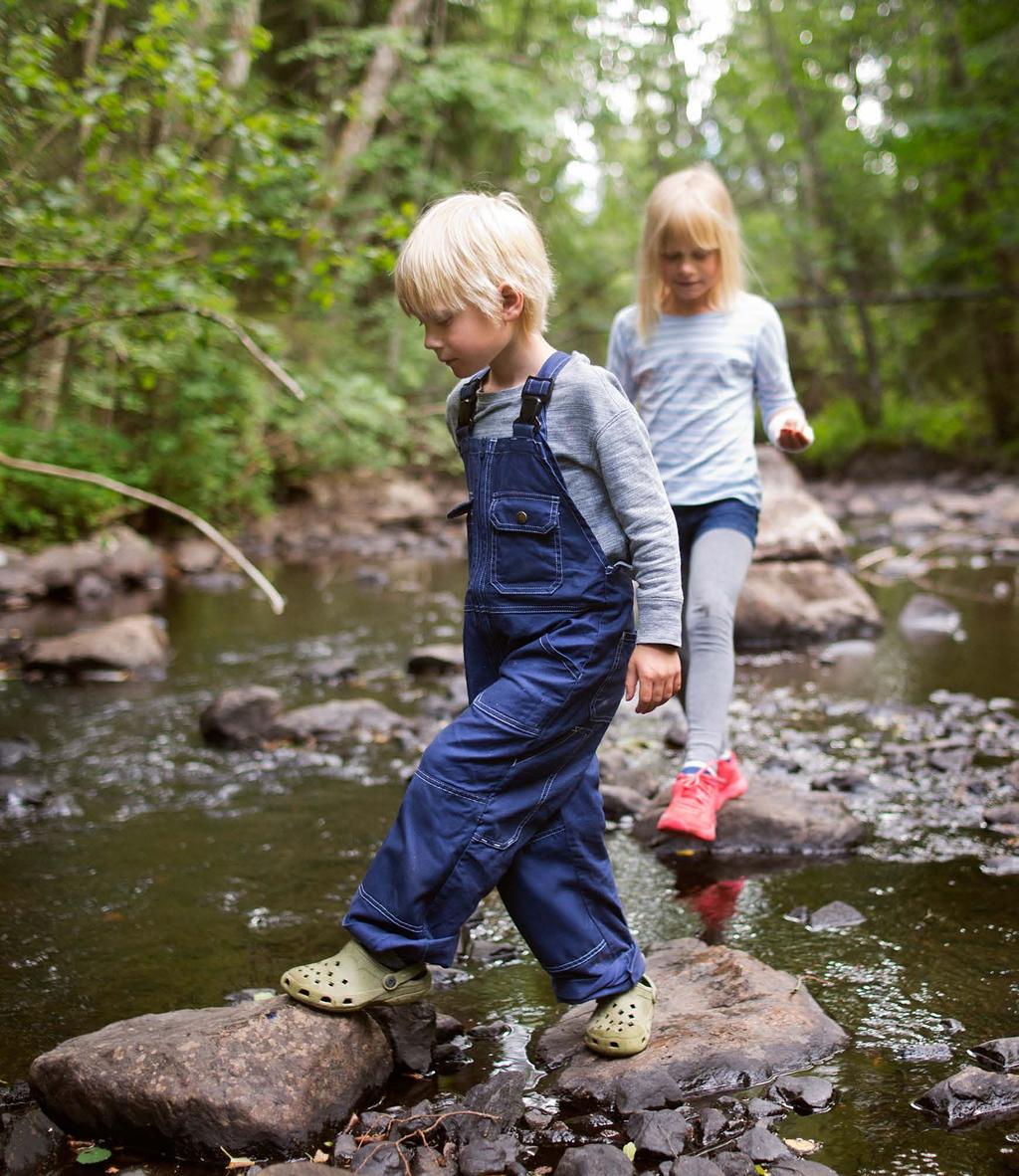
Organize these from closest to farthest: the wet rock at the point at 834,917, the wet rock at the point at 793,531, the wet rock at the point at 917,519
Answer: the wet rock at the point at 834,917 < the wet rock at the point at 793,531 < the wet rock at the point at 917,519

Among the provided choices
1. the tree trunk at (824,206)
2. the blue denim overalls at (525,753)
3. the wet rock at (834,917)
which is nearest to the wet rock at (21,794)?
the blue denim overalls at (525,753)

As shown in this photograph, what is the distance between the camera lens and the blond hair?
3.46 m

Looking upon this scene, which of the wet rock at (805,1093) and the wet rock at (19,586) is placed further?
the wet rock at (19,586)

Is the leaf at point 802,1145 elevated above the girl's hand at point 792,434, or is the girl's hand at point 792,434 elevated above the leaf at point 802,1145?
the girl's hand at point 792,434

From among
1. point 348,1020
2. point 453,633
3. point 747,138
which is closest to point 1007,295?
point 747,138

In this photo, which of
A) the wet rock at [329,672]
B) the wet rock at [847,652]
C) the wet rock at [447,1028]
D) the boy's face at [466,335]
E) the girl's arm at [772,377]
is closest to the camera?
the boy's face at [466,335]

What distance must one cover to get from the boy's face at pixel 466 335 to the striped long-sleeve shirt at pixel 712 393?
144cm

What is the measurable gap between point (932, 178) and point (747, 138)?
6395 mm

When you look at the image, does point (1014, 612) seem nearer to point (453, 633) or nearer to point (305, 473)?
point (453, 633)

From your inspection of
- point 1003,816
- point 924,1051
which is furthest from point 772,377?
point 924,1051

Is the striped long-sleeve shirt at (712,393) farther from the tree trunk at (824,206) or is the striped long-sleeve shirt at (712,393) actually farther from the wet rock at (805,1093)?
the tree trunk at (824,206)

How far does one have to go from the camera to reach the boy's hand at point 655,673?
7.16 feet

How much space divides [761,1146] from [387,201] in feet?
56.1

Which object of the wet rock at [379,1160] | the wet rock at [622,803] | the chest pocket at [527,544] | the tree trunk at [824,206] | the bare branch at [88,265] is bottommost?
the wet rock at [622,803]
